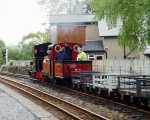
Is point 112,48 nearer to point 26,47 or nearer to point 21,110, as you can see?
point 21,110

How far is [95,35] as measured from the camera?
203 ft

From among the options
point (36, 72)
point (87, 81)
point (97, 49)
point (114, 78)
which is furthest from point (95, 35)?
point (114, 78)

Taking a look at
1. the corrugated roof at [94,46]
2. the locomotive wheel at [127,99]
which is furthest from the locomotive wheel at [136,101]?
the corrugated roof at [94,46]

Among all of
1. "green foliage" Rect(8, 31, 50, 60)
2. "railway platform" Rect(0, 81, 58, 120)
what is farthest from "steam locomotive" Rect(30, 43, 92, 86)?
"green foliage" Rect(8, 31, 50, 60)

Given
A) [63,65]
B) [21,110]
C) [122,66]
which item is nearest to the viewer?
[21,110]

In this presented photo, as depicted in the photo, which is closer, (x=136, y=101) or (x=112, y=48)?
(x=136, y=101)

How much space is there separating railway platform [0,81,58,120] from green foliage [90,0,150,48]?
5392mm

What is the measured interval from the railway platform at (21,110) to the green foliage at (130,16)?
5392 mm

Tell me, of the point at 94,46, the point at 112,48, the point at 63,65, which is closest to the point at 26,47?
the point at 94,46

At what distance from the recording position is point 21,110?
59.0ft

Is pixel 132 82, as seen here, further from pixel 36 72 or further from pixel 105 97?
pixel 36 72

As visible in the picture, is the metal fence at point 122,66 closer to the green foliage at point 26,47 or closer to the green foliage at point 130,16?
the green foliage at point 130,16

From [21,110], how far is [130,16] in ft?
20.5

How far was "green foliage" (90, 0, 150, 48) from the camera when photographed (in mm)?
19469
